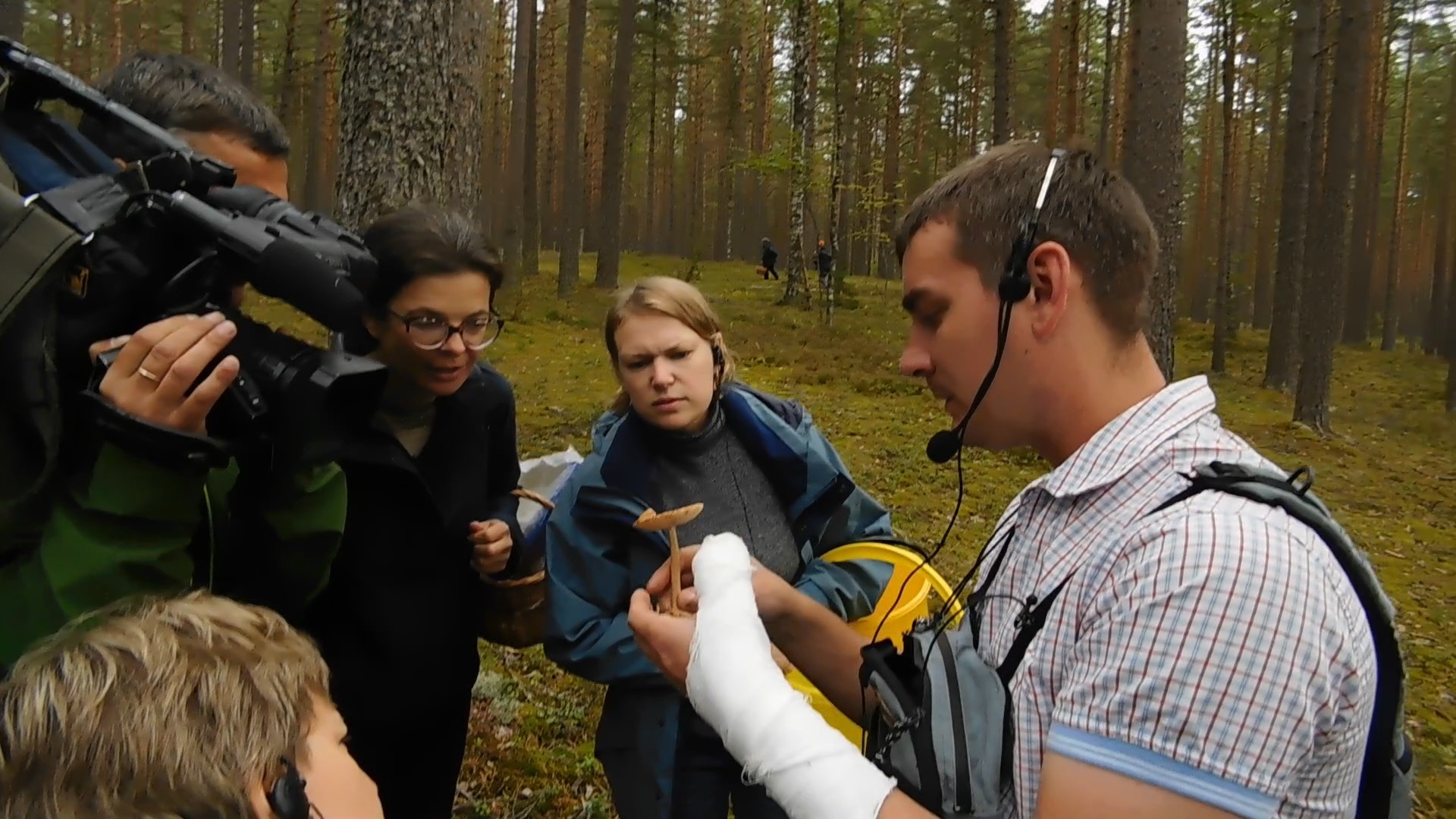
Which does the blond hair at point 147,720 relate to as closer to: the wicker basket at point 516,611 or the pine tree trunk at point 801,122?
the wicker basket at point 516,611

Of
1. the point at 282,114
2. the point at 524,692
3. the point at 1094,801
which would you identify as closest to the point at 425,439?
the point at 1094,801

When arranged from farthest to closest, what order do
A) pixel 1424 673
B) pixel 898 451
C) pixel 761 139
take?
1. pixel 761 139
2. pixel 898 451
3. pixel 1424 673

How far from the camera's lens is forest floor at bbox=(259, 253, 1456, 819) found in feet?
13.5

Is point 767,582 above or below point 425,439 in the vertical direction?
below

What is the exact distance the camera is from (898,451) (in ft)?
30.3

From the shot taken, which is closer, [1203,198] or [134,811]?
[134,811]

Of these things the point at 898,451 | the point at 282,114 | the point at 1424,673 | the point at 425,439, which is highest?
the point at 282,114

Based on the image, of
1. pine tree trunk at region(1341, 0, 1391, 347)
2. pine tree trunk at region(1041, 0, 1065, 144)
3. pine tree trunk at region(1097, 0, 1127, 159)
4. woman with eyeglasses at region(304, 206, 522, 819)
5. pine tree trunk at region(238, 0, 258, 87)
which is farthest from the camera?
pine tree trunk at region(1341, 0, 1391, 347)

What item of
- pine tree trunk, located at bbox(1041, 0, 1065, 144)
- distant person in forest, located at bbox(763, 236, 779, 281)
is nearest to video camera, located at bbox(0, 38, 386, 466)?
pine tree trunk, located at bbox(1041, 0, 1065, 144)

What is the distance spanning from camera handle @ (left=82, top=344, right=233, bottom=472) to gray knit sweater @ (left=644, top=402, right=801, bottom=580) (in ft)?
4.46

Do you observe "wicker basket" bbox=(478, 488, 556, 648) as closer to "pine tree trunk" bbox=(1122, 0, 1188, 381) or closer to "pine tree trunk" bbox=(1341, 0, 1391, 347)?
"pine tree trunk" bbox=(1122, 0, 1188, 381)

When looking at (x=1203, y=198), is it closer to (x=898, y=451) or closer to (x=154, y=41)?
(x=898, y=451)

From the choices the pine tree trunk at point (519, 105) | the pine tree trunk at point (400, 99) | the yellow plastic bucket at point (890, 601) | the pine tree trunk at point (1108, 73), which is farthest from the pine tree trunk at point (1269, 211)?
the yellow plastic bucket at point (890, 601)

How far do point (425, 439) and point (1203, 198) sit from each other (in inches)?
1310
